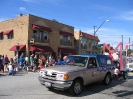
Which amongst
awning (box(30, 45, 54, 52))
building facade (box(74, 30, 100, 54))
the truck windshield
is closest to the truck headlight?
the truck windshield

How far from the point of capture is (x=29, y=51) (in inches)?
979

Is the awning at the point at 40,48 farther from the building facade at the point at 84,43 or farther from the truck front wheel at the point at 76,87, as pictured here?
the truck front wheel at the point at 76,87

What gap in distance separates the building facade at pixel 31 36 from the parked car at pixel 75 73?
14402mm

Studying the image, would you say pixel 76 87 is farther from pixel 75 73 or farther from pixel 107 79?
pixel 107 79

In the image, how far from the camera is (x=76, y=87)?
7523mm

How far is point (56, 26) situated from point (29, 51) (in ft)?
26.1

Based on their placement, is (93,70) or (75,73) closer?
(75,73)

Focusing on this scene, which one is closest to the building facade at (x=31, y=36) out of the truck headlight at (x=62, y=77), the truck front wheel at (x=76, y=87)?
the truck front wheel at (x=76, y=87)

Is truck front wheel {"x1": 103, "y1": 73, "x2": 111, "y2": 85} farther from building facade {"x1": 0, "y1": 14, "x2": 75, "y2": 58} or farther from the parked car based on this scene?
building facade {"x1": 0, "y1": 14, "x2": 75, "y2": 58}

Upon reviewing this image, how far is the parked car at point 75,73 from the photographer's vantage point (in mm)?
7094

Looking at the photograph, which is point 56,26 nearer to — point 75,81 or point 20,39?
point 20,39

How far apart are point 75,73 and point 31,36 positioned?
62.8 feet

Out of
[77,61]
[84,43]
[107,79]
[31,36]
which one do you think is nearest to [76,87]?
[77,61]

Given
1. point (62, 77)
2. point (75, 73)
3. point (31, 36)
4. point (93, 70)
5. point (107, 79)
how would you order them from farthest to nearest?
point (31, 36), point (107, 79), point (93, 70), point (75, 73), point (62, 77)
